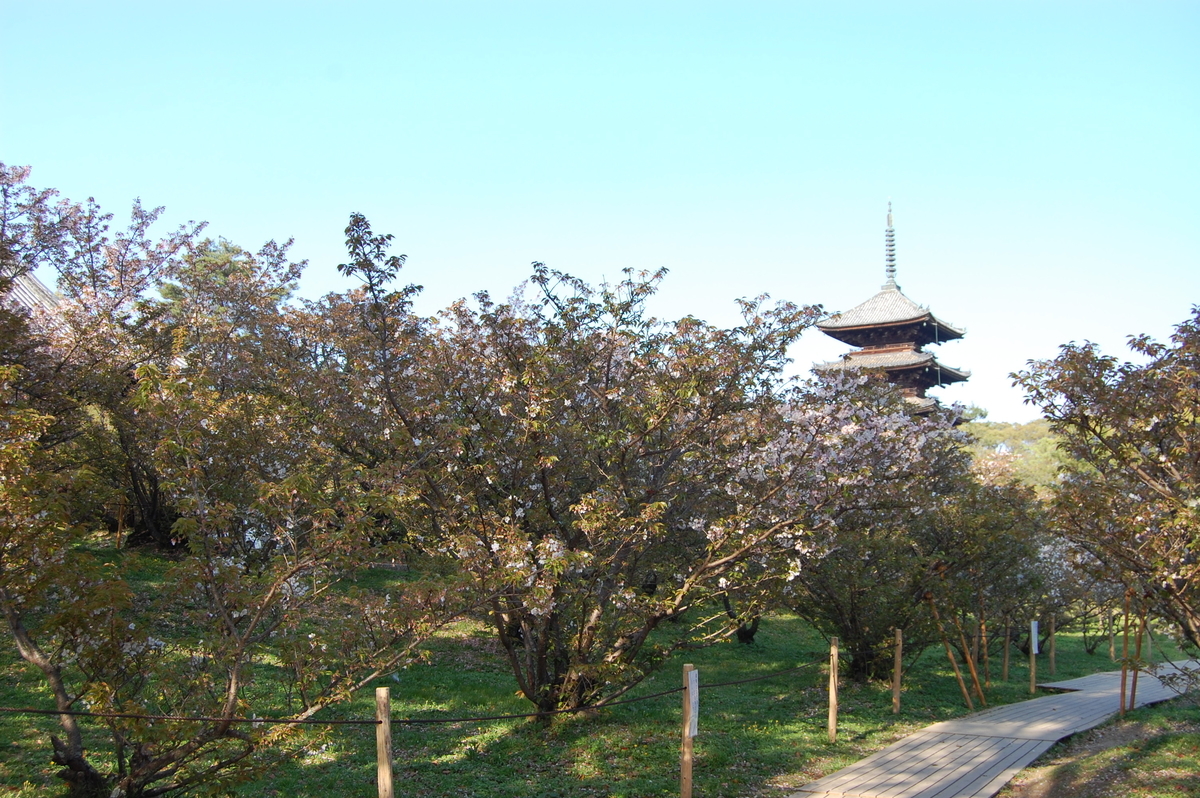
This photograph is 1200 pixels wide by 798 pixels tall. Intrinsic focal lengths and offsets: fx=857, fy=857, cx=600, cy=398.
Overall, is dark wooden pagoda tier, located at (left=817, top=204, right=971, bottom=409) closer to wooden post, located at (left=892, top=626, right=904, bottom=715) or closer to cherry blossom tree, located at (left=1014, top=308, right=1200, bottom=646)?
wooden post, located at (left=892, top=626, right=904, bottom=715)

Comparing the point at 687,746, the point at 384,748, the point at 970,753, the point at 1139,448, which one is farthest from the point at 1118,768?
the point at 384,748

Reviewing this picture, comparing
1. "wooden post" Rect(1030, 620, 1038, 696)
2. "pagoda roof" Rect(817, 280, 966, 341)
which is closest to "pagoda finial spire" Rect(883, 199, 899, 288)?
"pagoda roof" Rect(817, 280, 966, 341)

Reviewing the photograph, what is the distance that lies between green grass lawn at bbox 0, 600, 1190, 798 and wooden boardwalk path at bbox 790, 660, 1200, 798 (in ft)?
1.28

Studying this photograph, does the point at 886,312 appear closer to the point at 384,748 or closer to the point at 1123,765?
the point at 1123,765

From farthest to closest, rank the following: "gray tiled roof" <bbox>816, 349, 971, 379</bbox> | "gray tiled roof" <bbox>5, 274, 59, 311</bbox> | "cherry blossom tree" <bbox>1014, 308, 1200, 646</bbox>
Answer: "gray tiled roof" <bbox>816, 349, 971, 379</bbox>
"gray tiled roof" <bbox>5, 274, 59, 311</bbox>
"cherry blossom tree" <bbox>1014, 308, 1200, 646</bbox>

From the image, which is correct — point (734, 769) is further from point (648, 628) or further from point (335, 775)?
point (335, 775)

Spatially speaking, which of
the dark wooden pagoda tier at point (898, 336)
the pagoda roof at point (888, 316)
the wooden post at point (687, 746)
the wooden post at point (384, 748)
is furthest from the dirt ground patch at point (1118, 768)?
the pagoda roof at point (888, 316)

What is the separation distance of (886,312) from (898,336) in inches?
39.4

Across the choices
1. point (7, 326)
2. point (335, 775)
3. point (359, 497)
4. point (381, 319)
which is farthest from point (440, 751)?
point (7, 326)

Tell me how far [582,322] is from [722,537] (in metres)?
2.65

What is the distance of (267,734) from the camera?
566 cm

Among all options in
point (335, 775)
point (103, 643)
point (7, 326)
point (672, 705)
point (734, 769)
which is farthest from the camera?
point (672, 705)

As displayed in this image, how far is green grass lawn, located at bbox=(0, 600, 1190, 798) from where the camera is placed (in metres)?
7.39

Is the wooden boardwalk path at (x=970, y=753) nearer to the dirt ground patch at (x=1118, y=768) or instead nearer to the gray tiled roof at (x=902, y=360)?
the dirt ground patch at (x=1118, y=768)
